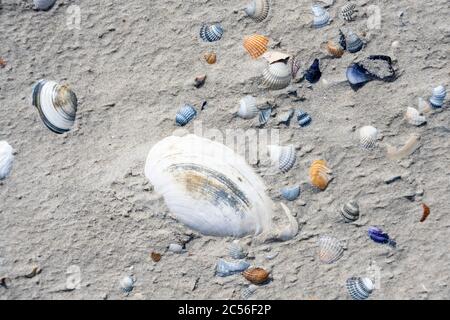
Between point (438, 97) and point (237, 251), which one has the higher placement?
point (438, 97)

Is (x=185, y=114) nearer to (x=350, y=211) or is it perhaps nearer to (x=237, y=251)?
(x=237, y=251)

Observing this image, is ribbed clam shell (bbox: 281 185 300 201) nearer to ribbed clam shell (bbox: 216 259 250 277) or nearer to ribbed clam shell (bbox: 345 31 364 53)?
ribbed clam shell (bbox: 216 259 250 277)

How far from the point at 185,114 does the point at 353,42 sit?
0.62 m

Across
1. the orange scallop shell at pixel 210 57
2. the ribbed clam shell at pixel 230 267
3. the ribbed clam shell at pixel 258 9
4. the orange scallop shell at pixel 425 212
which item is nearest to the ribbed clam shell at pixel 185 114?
the orange scallop shell at pixel 210 57

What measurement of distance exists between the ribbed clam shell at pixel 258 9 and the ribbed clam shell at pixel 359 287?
96cm

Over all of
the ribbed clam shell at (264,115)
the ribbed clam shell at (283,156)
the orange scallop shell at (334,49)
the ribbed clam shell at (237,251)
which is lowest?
the ribbed clam shell at (237,251)

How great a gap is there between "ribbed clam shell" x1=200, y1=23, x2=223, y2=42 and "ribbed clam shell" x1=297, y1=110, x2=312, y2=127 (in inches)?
15.1

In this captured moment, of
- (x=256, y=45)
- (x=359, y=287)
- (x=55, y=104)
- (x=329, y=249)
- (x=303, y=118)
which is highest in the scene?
(x=256, y=45)

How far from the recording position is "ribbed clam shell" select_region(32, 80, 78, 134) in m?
1.84

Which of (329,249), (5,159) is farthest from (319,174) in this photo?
(5,159)

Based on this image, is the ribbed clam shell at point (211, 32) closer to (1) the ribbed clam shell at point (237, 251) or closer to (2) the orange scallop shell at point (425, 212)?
(1) the ribbed clam shell at point (237, 251)

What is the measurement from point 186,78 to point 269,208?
533 mm

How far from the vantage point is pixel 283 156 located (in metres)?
1.81

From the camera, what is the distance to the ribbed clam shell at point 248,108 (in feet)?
5.96
